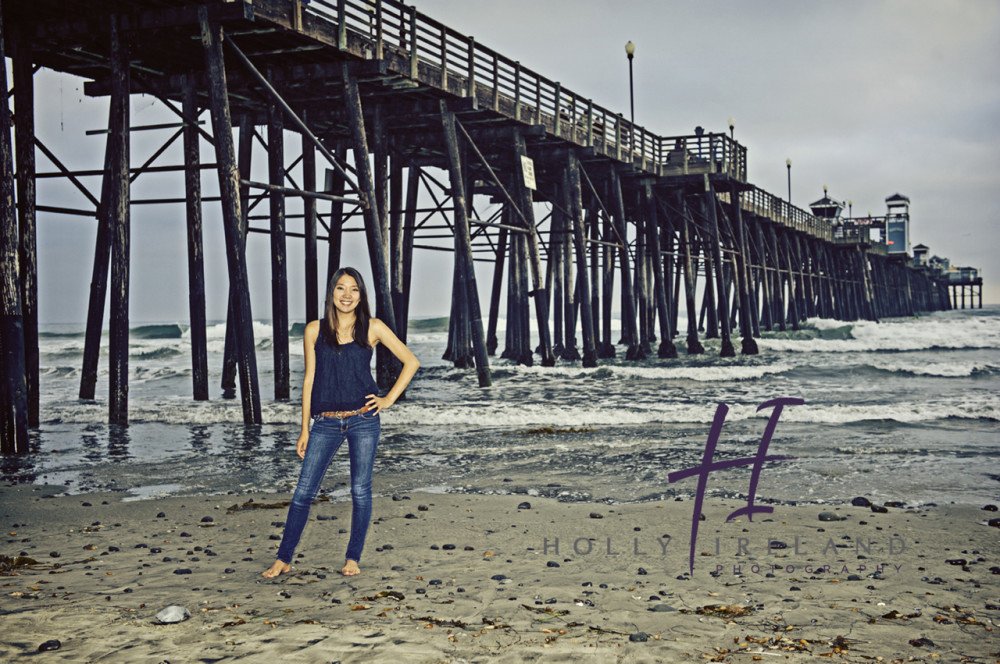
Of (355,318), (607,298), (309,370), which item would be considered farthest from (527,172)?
(309,370)

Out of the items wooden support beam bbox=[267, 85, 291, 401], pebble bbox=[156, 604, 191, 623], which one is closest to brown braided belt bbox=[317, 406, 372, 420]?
pebble bbox=[156, 604, 191, 623]

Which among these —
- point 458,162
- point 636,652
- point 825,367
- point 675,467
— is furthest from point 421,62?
point 825,367

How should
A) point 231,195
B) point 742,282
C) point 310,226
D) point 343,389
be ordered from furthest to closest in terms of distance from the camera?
point 742,282 < point 310,226 < point 231,195 < point 343,389

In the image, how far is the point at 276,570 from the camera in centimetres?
429

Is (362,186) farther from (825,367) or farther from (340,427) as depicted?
(825,367)

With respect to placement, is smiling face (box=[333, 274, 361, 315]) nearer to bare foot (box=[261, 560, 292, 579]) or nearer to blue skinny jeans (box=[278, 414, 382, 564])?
blue skinny jeans (box=[278, 414, 382, 564])

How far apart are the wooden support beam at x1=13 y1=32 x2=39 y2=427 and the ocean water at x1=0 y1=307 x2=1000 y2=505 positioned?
3.17 feet

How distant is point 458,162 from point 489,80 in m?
1.62

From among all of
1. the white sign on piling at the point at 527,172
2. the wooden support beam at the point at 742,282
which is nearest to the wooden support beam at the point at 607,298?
the wooden support beam at the point at 742,282

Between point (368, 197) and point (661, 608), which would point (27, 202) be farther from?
point (661, 608)

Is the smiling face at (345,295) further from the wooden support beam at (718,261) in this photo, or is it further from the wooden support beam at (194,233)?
the wooden support beam at (718,261)

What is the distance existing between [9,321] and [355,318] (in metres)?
5.84

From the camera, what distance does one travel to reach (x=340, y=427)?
415 centimetres

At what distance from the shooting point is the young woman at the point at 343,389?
4.11 meters
